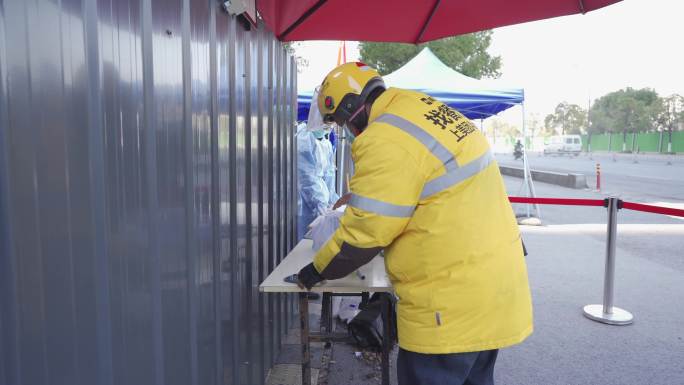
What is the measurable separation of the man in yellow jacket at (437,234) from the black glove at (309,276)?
28 centimetres

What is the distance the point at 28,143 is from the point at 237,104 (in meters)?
1.57

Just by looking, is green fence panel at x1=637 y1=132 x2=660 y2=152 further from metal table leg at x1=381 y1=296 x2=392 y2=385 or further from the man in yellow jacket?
the man in yellow jacket

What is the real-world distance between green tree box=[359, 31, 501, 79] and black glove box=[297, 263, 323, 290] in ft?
62.3

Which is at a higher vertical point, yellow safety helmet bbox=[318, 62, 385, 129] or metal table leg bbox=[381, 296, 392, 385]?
yellow safety helmet bbox=[318, 62, 385, 129]

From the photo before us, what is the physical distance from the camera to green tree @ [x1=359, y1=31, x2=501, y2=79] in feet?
65.7

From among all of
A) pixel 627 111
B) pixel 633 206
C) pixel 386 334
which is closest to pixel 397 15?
pixel 386 334

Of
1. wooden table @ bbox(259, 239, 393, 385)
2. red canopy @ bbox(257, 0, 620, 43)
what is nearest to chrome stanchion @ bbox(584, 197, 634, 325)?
red canopy @ bbox(257, 0, 620, 43)

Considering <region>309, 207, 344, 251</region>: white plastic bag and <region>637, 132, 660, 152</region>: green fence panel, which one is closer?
<region>309, 207, 344, 251</region>: white plastic bag

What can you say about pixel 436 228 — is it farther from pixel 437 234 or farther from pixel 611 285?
pixel 611 285

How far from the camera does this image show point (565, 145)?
148 ft

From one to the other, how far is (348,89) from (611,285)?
3750 mm

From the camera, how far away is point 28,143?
1092mm

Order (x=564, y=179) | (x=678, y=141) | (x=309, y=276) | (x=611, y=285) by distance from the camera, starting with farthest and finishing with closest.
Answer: (x=678, y=141) → (x=564, y=179) → (x=611, y=285) → (x=309, y=276)

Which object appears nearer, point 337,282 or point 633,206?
point 337,282
